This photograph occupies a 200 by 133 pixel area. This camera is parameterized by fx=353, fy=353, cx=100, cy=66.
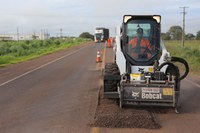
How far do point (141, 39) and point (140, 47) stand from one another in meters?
0.23

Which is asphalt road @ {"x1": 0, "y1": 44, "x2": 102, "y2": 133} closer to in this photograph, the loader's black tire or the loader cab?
the loader's black tire

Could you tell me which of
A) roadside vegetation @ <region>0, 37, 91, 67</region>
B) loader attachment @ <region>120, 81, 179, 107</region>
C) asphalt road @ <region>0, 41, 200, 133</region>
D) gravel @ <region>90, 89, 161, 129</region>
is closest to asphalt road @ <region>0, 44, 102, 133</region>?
asphalt road @ <region>0, 41, 200, 133</region>

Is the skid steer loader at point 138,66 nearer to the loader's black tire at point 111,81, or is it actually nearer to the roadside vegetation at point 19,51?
the loader's black tire at point 111,81

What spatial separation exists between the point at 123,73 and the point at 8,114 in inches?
131

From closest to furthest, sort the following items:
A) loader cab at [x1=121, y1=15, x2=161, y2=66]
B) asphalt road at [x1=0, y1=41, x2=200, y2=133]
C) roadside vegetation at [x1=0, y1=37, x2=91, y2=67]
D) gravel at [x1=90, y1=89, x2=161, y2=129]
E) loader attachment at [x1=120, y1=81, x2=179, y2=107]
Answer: asphalt road at [x1=0, y1=41, x2=200, y2=133]
gravel at [x1=90, y1=89, x2=161, y2=129]
loader attachment at [x1=120, y1=81, x2=179, y2=107]
loader cab at [x1=121, y1=15, x2=161, y2=66]
roadside vegetation at [x1=0, y1=37, x2=91, y2=67]

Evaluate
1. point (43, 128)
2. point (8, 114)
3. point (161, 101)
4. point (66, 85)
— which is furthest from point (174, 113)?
point (66, 85)

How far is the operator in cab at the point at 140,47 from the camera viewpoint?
33.7 ft

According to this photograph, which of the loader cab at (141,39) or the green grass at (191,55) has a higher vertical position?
the loader cab at (141,39)

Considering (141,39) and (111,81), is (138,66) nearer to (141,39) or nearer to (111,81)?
(141,39)

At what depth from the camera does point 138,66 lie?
10.3 meters

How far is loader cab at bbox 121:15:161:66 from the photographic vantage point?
10.2 metres

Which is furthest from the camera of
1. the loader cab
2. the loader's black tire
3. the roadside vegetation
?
the roadside vegetation

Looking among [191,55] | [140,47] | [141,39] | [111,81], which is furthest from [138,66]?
[191,55]

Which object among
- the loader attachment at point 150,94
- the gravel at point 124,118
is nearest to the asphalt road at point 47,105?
the gravel at point 124,118
